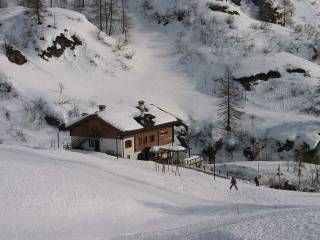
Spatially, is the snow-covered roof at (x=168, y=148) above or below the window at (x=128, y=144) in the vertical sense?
below

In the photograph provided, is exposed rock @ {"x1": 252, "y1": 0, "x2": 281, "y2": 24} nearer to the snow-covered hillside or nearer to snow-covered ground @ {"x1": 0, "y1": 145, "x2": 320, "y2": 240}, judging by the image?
the snow-covered hillside

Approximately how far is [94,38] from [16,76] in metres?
17.3

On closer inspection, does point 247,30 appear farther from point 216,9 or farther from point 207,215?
point 207,215

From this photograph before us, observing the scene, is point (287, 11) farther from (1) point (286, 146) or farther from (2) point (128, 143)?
(2) point (128, 143)

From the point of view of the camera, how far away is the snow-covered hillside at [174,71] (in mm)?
66062

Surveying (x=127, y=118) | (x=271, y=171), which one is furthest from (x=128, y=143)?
(x=271, y=171)

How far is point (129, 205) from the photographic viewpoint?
109 feet

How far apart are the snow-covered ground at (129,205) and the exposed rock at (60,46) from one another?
3286 centimetres

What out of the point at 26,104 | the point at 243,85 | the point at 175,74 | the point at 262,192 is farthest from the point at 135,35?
the point at 262,192

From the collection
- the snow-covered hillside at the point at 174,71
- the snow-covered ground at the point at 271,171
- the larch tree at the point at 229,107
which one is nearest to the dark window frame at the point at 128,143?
the snow-covered ground at the point at 271,171

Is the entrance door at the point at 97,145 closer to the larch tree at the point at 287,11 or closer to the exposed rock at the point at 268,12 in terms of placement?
the exposed rock at the point at 268,12

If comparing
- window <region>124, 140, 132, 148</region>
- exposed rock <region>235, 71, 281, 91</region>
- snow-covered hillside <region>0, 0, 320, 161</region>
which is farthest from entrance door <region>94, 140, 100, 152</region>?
exposed rock <region>235, 71, 281, 91</region>

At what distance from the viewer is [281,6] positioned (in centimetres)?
10044

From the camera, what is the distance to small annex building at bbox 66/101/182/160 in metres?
55.5
